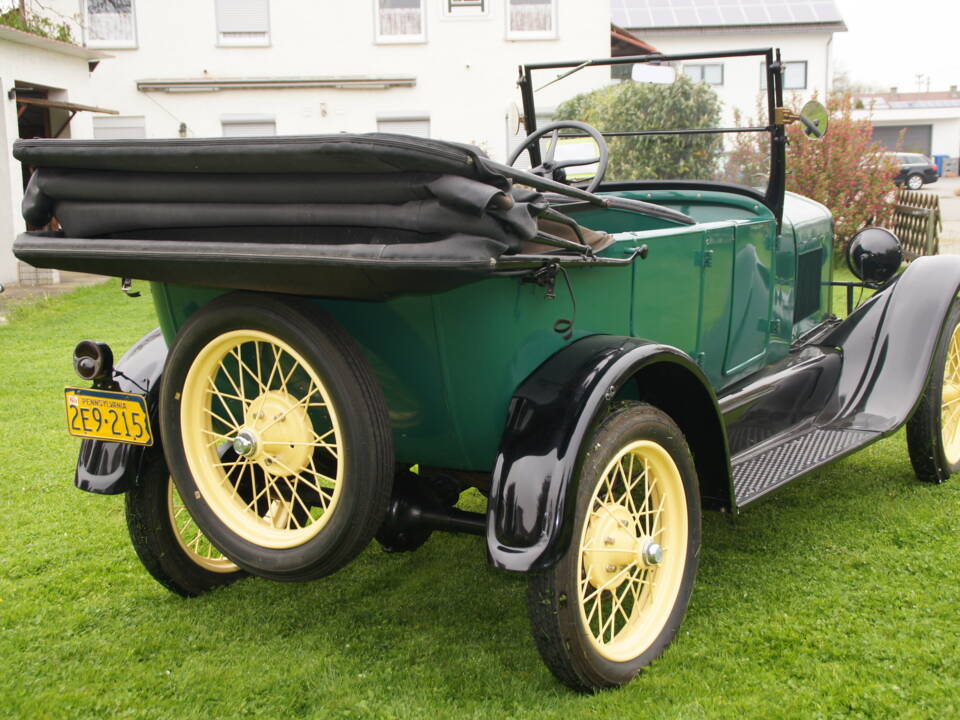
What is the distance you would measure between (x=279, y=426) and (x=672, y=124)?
249 centimetres

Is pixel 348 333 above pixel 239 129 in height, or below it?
below

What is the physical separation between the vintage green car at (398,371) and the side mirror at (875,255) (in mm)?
1930

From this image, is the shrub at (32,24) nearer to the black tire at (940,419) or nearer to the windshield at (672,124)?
the windshield at (672,124)

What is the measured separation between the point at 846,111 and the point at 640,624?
39.5ft

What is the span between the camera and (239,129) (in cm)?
1820

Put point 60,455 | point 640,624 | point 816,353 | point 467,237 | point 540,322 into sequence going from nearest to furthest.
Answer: point 467,237
point 540,322
point 640,624
point 816,353
point 60,455

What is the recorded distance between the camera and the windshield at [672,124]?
4031 millimetres

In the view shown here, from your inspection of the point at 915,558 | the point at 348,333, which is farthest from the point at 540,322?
the point at 915,558

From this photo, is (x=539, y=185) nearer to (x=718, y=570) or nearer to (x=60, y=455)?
(x=718, y=570)

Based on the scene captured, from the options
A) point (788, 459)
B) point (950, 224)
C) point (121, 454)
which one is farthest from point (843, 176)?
point (121, 454)

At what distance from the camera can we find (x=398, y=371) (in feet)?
8.25

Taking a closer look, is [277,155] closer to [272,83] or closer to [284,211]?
[284,211]

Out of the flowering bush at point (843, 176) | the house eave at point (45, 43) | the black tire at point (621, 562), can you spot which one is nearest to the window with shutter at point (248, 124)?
the house eave at point (45, 43)

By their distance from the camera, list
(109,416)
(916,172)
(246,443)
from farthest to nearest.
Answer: (916,172)
(109,416)
(246,443)
